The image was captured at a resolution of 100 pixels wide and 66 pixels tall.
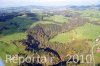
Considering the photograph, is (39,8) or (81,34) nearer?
(81,34)

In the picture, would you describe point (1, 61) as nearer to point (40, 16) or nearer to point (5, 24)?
point (5, 24)

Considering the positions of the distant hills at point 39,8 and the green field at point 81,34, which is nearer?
the green field at point 81,34

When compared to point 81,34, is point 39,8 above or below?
above

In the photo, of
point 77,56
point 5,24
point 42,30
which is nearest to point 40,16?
point 42,30

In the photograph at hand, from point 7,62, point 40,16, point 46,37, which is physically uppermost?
point 40,16

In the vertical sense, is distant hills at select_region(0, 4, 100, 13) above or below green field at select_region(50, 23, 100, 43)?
above

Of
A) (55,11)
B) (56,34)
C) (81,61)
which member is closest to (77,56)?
(81,61)

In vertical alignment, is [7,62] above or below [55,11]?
below

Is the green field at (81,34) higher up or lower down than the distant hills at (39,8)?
lower down

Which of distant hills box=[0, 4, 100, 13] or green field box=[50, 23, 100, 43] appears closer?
green field box=[50, 23, 100, 43]
